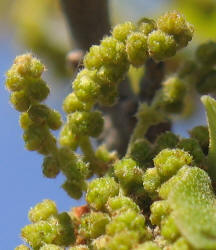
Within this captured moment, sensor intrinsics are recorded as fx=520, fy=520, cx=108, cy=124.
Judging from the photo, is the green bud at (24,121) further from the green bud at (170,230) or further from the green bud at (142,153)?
the green bud at (170,230)

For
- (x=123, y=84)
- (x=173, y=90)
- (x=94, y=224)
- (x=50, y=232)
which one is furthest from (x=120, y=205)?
(x=123, y=84)

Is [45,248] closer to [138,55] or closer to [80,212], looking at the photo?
[80,212]

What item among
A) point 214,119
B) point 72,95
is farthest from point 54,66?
point 214,119

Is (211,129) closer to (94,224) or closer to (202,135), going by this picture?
(202,135)

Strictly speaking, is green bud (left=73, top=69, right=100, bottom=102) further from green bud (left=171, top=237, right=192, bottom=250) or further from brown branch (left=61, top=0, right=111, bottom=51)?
brown branch (left=61, top=0, right=111, bottom=51)

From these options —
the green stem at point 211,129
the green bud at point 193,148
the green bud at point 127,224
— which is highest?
the green bud at point 193,148

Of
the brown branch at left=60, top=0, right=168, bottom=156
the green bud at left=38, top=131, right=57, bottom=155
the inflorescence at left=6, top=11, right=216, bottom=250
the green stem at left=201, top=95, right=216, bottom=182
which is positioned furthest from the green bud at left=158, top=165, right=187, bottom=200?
the brown branch at left=60, top=0, right=168, bottom=156

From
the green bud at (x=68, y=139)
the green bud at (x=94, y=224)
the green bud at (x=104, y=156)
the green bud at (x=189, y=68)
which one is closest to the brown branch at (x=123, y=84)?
the green bud at (x=189, y=68)
